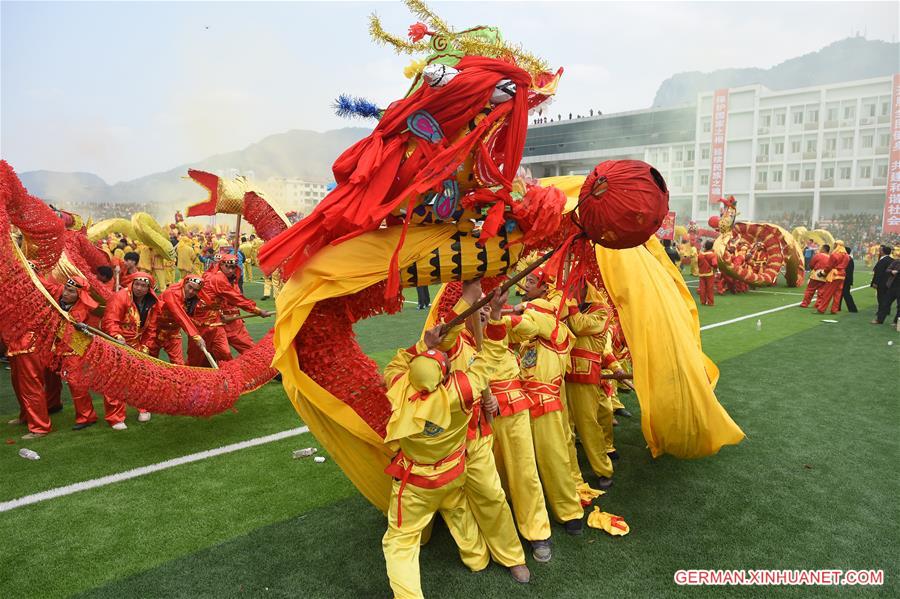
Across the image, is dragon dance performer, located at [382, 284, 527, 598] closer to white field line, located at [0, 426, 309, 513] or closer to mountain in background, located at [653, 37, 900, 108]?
white field line, located at [0, 426, 309, 513]

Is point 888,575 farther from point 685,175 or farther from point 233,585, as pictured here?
Result: point 685,175

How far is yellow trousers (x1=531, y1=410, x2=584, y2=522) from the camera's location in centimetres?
336

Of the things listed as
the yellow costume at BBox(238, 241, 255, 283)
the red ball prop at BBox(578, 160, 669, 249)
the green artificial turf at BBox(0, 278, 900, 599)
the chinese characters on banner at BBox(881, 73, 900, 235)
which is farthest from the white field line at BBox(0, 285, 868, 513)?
the chinese characters on banner at BBox(881, 73, 900, 235)

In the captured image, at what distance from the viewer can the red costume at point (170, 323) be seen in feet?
17.9

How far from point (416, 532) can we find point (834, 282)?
485 inches

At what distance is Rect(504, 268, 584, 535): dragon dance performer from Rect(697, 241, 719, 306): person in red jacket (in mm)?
10917

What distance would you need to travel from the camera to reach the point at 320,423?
9.00ft

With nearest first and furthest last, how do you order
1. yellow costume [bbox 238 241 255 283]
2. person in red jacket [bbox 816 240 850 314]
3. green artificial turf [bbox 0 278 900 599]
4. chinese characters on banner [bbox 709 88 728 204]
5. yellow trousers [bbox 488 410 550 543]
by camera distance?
green artificial turf [bbox 0 278 900 599], yellow trousers [bbox 488 410 550 543], person in red jacket [bbox 816 240 850 314], yellow costume [bbox 238 241 255 283], chinese characters on banner [bbox 709 88 728 204]

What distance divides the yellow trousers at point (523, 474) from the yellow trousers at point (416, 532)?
0.32 m

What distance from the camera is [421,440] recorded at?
8.57ft

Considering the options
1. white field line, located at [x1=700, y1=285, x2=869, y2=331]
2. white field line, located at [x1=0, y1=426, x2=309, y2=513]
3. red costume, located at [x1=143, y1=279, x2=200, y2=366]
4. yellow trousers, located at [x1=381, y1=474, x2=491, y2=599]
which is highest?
red costume, located at [x1=143, y1=279, x2=200, y2=366]

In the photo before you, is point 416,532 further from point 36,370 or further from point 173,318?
point 36,370

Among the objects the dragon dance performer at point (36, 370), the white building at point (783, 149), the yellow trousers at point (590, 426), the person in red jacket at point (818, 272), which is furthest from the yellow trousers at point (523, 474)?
the white building at point (783, 149)

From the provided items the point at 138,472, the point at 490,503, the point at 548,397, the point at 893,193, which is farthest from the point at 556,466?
the point at 893,193
